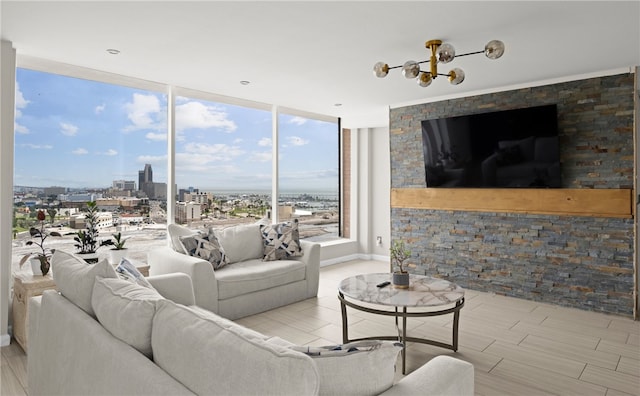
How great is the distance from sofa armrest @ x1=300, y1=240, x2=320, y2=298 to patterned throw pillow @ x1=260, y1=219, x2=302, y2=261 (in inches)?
3.4

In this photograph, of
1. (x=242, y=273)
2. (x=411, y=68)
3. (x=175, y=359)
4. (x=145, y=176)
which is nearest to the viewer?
(x=175, y=359)

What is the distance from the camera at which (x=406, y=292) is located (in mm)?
3068

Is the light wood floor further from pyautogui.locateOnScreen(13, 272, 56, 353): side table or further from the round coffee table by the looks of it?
the round coffee table

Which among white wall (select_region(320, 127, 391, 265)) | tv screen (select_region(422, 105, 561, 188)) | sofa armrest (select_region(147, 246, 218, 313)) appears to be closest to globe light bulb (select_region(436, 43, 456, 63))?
tv screen (select_region(422, 105, 561, 188))

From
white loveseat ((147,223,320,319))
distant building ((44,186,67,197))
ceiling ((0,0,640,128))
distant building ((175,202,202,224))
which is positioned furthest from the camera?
distant building ((175,202,202,224))

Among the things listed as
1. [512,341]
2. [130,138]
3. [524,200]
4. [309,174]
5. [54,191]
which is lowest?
[512,341]

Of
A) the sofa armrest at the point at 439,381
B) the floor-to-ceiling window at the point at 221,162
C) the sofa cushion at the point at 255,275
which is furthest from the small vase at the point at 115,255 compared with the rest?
the sofa armrest at the point at 439,381

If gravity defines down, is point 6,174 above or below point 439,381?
above

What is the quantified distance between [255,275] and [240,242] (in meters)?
0.64

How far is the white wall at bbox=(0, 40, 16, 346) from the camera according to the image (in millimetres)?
3215

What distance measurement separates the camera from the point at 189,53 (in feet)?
11.6

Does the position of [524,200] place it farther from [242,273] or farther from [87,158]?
[87,158]

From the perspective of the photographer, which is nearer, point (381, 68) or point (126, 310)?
point (126, 310)

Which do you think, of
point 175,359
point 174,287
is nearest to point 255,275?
point 174,287
